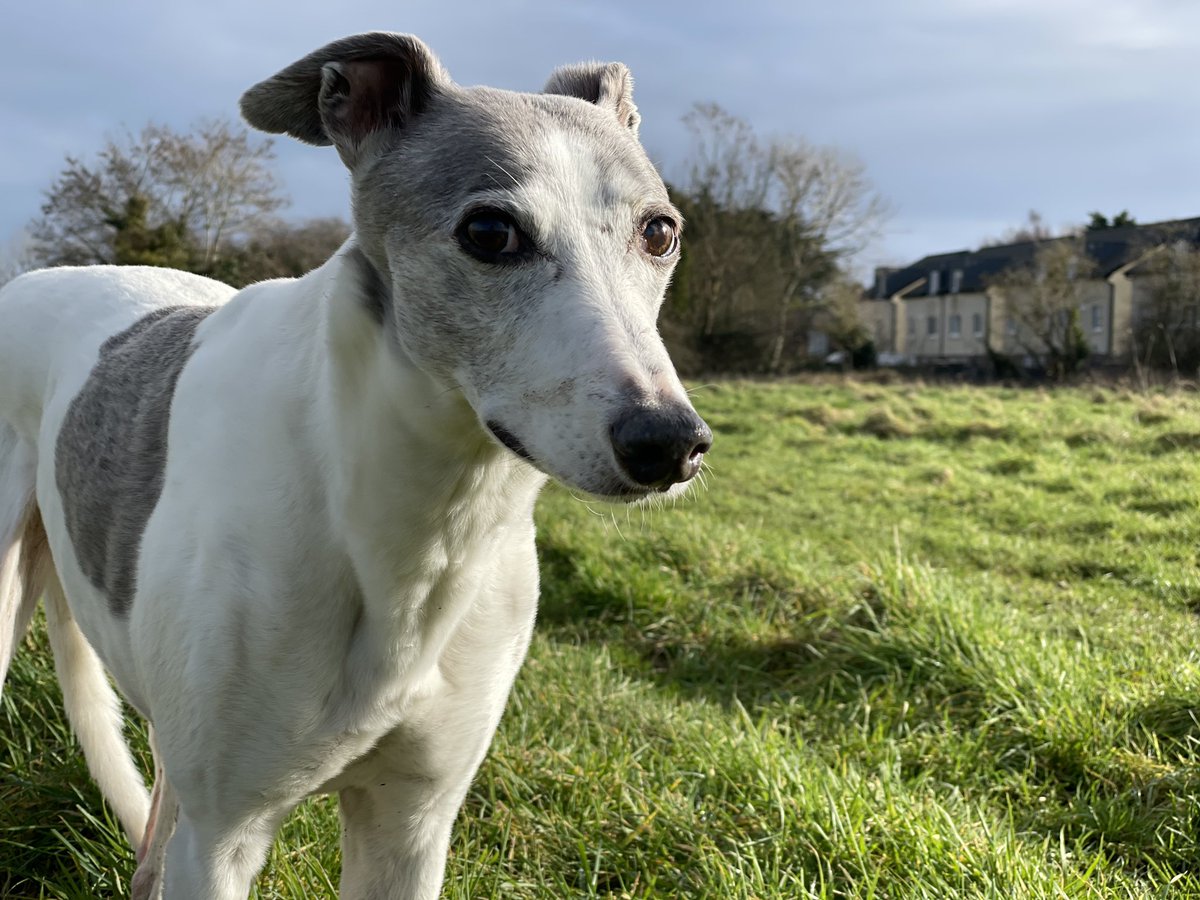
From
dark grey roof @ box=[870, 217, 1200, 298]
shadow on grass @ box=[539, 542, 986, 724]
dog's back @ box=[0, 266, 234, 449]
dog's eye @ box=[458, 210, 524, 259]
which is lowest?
shadow on grass @ box=[539, 542, 986, 724]

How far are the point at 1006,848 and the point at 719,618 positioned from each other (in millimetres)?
2695

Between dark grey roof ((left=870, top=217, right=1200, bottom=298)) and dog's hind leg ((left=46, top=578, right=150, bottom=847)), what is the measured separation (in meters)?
35.0

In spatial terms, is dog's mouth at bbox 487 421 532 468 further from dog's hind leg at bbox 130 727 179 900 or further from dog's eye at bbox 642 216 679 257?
dog's hind leg at bbox 130 727 179 900

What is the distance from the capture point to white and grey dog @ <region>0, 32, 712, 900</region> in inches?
67.0

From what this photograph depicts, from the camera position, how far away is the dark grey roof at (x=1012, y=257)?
33.5 meters

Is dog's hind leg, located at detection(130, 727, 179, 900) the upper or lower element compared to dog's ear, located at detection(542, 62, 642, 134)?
lower

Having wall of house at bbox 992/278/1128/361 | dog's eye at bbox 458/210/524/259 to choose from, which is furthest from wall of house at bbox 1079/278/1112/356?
dog's eye at bbox 458/210/524/259

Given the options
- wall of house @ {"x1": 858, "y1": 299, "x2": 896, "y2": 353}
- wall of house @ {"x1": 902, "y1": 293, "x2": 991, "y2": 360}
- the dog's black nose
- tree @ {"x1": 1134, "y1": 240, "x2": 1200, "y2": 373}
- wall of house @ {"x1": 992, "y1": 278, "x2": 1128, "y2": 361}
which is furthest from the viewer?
wall of house @ {"x1": 858, "y1": 299, "x2": 896, "y2": 353}

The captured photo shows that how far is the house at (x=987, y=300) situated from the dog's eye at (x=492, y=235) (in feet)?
101

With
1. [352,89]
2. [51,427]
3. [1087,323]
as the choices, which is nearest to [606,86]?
[352,89]

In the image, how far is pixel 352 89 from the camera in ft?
6.81

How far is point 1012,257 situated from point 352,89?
52367 mm

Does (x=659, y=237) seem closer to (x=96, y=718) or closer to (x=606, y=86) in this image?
(x=606, y=86)

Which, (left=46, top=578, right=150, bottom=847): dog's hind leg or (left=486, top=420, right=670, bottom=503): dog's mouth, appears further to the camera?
(left=46, top=578, right=150, bottom=847): dog's hind leg
